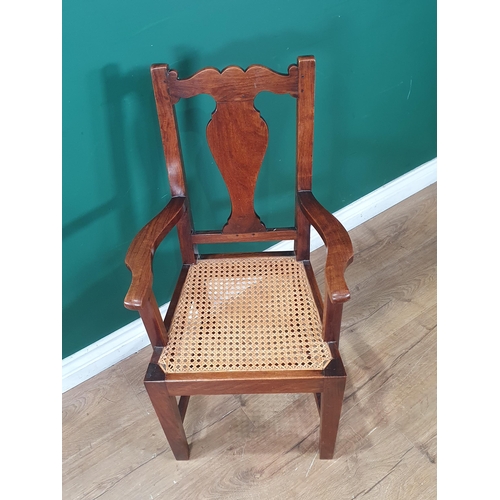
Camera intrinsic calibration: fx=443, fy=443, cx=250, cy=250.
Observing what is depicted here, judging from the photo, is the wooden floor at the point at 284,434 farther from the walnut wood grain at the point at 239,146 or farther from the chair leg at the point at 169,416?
the walnut wood grain at the point at 239,146

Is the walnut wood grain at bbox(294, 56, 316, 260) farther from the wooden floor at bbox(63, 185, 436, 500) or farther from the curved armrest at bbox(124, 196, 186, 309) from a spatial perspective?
the wooden floor at bbox(63, 185, 436, 500)

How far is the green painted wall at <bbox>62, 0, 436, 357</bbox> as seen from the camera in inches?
42.1

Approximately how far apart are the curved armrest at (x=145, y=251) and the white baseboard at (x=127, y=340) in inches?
22.1

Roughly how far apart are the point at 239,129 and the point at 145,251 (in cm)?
40

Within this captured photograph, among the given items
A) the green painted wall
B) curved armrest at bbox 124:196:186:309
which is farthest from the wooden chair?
the green painted wall

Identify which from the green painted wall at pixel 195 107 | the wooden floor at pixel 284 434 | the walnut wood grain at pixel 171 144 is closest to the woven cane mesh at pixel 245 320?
the walnut wood grain at pixel 171 144

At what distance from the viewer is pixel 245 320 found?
1.12 metres

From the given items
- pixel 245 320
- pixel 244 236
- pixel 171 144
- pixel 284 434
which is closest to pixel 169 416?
pixel 245 320

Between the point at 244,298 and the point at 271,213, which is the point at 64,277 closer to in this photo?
the point at 244,298

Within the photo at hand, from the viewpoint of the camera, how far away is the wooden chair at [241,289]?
39.4 inches

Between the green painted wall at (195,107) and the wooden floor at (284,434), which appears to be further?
the wooden floor at (284,434)

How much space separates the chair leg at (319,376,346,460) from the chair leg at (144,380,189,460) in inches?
14.4
